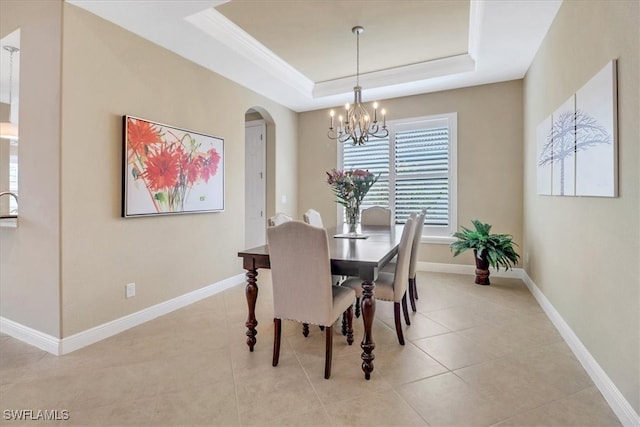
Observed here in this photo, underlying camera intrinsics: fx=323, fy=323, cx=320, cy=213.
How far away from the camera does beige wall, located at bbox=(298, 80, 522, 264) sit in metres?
4.19

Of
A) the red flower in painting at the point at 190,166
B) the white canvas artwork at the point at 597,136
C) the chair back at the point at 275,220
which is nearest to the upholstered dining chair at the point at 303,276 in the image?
the chair back at the point at 275,220

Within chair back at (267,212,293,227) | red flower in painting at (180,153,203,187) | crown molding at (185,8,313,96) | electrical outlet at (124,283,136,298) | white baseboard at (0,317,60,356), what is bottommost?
white baseboard at (0,317,60,356)

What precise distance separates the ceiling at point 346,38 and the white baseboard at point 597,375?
8.22 ft

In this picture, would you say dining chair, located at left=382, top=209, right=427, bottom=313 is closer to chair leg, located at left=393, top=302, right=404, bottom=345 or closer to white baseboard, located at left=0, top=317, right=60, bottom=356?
chair leg, located at left=393, top=302, right=404, bottom=345

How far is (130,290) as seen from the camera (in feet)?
9.16

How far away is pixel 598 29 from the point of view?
1884 mm

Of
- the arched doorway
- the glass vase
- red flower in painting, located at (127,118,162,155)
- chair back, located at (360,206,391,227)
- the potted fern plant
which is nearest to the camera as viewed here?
red flower in painting, located at (127,118,162,155)

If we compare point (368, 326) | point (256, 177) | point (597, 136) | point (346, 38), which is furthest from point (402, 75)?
point (368, 326)

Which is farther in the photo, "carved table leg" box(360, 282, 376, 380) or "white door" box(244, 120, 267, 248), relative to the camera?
"white door" box(244, 120, 267, 248)

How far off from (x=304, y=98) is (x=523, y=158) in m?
3.06

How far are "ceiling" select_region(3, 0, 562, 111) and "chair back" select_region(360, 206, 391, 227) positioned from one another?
1648 millimetres

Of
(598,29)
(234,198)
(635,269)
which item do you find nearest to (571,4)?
(598,29)

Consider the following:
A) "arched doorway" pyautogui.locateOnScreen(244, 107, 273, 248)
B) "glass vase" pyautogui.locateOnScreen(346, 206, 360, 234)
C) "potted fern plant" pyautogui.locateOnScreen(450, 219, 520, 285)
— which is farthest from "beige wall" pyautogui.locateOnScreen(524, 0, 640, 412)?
"arched doorway" pyautogui.locateOnScreen(244, 107, 273, 248)

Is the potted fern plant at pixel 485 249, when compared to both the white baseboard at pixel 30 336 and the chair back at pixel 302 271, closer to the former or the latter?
the chair back at pixel 302 271
